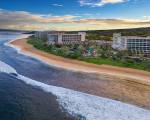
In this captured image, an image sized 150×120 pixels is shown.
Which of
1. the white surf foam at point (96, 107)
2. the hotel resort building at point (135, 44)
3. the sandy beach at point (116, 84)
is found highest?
the hotel resort building at point (135, 44)

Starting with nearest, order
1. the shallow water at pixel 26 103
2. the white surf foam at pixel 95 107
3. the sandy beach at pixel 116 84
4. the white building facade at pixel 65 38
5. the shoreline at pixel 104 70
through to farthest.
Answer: the shallow water at pixel 26 103 → the white surf foam at pixel 95 107 → the sandy beach at pixel 116 84 → the shoreline at pixel 104 70 → the white building facade at pixel 65 38

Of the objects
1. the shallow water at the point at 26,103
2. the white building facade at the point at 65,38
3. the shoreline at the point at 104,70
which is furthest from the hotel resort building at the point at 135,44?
the shallow water at the point at 26,103

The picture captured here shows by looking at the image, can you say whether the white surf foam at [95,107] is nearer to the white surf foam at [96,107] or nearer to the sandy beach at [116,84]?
the white surf foam at [96,107]

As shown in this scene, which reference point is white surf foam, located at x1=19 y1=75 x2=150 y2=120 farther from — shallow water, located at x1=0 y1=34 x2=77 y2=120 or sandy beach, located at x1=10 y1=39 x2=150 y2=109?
sandy beach, located at x1=10 y1=39 x2=150 y2=109

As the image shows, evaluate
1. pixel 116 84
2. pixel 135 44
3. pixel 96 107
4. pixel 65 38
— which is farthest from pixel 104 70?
pixel 65 38

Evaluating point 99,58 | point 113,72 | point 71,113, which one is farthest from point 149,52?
point 71,113

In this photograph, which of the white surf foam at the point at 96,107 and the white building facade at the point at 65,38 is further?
the white building facade at the point at 65,38

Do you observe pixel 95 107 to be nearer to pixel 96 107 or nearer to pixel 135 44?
pixel 96 107

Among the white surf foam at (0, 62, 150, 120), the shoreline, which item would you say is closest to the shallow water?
the white surf foam at (0, 62, 150, 120)
